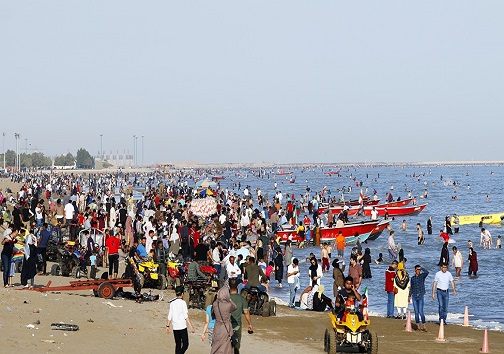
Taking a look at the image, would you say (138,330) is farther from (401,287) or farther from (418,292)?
(401,287)

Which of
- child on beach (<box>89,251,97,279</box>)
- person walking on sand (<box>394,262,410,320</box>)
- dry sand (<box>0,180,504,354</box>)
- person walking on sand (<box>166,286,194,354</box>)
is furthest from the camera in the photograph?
child on beach (<box>89,251,97,279</box>)

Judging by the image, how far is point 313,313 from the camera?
18688mm

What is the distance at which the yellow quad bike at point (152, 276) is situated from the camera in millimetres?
19812

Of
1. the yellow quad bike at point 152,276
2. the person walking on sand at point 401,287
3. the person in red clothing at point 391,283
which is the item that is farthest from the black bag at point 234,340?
the yellow quad bike at point 152,276

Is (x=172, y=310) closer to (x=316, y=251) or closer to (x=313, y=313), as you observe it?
(x=313, y=313)

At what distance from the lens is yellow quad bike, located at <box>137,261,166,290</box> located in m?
19.8

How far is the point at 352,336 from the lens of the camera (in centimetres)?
1302

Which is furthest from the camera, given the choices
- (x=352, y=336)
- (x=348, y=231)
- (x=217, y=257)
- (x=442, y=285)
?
(x=348, y=231)

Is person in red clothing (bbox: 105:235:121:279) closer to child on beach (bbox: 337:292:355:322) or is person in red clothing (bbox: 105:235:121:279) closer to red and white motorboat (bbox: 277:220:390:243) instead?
child on beach (bbox: 337:292:355:322)

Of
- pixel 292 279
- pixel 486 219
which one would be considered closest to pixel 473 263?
pixel 292 279

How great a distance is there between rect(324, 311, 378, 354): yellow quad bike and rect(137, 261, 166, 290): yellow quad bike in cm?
758

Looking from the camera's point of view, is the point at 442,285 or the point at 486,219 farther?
the point at 486,219

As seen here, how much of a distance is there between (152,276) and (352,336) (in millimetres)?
8030

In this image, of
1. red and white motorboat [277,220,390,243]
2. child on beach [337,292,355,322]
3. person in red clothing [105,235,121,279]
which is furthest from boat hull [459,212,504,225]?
child on beach [337,292,355,322]
